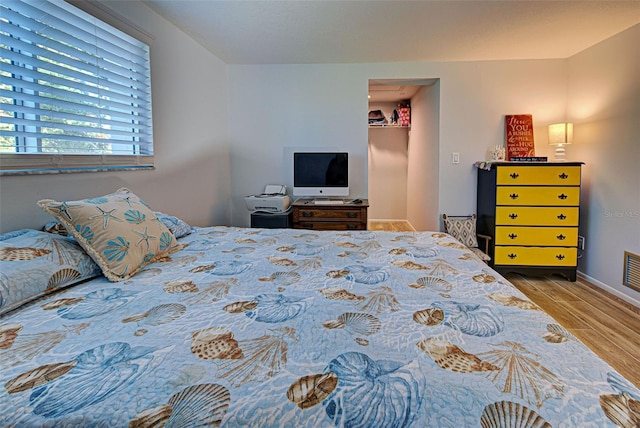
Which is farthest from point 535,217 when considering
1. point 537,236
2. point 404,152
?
point 404,152

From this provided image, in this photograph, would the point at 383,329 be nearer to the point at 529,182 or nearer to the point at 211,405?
the point at 211,405

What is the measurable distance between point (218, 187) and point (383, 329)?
3.23 meters

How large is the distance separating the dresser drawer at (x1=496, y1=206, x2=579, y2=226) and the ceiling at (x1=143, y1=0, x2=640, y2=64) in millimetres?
1501

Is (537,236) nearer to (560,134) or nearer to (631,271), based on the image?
(631,271)

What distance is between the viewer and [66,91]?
6.38 feet

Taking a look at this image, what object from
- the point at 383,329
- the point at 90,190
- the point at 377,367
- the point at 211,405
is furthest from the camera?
the point at 90,190

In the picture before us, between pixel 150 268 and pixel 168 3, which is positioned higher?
pixel 168 3

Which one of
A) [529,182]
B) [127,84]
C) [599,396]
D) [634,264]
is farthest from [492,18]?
[599,396]

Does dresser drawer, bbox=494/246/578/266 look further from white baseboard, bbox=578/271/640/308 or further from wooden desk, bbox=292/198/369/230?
wooden desk, bbox=292/198/369/230

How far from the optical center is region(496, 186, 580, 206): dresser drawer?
336 centimetres

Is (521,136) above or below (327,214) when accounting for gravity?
above

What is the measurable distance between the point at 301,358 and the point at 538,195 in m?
3.34

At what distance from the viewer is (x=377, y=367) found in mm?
817

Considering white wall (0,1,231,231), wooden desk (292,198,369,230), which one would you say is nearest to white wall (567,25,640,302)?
wooden desk (292,198,369,230)
